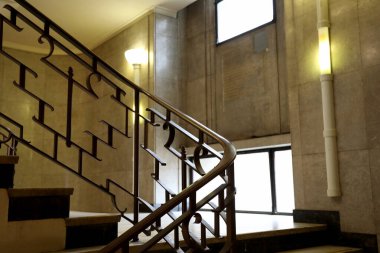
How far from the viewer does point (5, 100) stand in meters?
7.20

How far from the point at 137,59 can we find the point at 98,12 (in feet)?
2.95

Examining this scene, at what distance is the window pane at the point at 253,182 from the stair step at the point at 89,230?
2771mm

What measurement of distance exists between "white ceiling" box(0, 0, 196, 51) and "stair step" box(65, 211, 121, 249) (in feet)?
13.1

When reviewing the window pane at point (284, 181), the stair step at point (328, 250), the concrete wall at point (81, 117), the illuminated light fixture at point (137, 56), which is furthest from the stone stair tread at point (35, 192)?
the illuminated light fixture at point (137, 56)

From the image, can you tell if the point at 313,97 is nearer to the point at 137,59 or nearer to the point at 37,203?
the point at 37,203

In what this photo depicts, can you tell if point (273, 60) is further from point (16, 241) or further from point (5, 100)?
point (5, 100)

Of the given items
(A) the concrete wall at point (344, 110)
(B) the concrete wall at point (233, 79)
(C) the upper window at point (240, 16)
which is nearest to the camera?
(A) the concrete wall at point (344, 110)

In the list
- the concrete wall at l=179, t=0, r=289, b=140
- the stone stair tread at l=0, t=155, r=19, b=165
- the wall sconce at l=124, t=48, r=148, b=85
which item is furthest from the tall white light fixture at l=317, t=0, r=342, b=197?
the wall sconce at l=124, t=48, r=148, b=85

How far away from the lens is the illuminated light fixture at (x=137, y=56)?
6.12 meters

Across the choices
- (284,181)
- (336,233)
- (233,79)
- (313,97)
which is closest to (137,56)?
(233,79)

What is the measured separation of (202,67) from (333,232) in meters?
3.11

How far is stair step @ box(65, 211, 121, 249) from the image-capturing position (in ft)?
8.04

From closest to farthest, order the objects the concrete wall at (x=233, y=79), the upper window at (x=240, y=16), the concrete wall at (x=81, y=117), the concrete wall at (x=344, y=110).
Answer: the concrete wall at (x=344, y=110) → the concrete wall at (x=233, y=79) → the upper window at (x=240, y=16) → the concrete wall at (x=81, y=117)

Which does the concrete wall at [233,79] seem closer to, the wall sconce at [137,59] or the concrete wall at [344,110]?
the wall sconce at [137,59]
